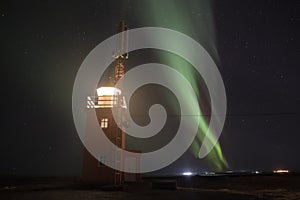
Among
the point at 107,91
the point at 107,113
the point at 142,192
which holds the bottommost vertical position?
the point at 142,192

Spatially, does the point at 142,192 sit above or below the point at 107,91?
below

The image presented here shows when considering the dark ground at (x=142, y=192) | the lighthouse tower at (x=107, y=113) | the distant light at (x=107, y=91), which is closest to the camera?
the dark ground at (x=142, y=192)

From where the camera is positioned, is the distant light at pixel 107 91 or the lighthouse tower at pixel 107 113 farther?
the distant light at pixel 107 91

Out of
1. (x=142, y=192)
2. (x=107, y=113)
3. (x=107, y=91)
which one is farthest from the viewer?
(x=107, y=91)

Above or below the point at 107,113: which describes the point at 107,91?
above

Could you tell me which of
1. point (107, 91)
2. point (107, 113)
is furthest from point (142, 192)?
point (107, 91)

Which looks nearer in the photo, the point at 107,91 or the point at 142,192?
the point at 142,192

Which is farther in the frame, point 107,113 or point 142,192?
point 107,113

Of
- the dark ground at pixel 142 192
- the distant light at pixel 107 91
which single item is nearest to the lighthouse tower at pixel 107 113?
the distant light at pixel 107 91

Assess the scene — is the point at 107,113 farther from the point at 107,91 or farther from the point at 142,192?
the point at 142,192

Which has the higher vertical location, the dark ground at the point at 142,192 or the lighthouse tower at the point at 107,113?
the lighthouse tower at the point at 107,113

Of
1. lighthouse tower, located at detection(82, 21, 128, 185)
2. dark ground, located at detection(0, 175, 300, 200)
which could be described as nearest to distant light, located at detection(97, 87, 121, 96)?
lighthouse tower, located at detection(82, 21, 128, 185)

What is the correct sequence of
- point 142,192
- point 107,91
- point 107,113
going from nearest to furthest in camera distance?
point 142,192 → point 107,113 → point 107,91

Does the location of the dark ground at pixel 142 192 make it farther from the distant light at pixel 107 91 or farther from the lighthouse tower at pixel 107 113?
the distant light at pixel 107 91
